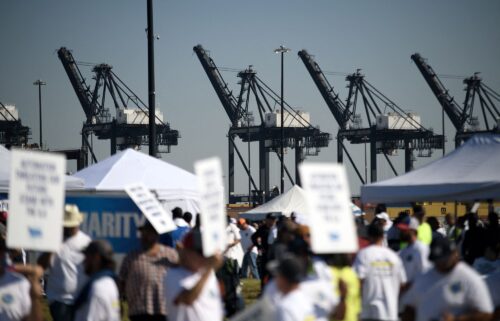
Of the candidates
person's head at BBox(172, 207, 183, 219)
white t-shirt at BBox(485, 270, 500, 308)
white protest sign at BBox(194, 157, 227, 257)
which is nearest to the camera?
white protest sign at BBox(194, 157, 227, 257)

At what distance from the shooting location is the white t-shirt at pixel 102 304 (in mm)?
6918

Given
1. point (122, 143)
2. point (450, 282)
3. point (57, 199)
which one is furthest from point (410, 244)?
point (122, 143)

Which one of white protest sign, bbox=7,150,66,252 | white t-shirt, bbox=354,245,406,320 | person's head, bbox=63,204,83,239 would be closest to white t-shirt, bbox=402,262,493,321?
white t-shirt, bbox=354,245,406,320

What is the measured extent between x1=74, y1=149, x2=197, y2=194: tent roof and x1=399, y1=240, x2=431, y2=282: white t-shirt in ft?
19.6

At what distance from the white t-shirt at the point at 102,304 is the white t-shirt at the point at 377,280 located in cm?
263

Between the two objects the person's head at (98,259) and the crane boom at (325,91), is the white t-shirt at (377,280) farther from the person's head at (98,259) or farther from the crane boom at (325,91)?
the crane boom at (325,91)

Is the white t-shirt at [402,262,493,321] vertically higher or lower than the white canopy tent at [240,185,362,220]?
higher

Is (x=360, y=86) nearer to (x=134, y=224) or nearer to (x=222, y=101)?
(x=222, y=101)

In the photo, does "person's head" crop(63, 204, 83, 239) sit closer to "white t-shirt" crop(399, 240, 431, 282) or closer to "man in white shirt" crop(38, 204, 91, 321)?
"man in white shirt" crop(38, 204, 91, 321)

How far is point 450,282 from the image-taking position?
6.84m

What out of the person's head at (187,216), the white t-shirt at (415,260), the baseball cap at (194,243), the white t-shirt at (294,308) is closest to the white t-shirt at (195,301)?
the baseball cap at (194,243)

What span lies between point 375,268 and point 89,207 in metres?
5.13

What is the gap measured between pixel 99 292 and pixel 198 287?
2.40ft

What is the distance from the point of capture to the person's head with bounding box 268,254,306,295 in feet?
19.5
